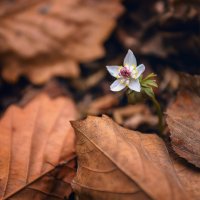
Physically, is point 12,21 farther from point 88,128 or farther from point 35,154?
point 88,128

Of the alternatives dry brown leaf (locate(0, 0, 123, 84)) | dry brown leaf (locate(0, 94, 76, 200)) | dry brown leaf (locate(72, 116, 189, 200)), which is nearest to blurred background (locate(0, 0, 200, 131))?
dry brown leaf (locate(0, 0, 123, 84))

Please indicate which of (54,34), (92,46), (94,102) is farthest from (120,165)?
(54,34)

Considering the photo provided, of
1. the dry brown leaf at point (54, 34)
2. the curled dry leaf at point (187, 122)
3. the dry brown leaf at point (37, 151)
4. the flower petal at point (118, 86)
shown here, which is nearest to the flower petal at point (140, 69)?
the flower petal at point (118, 86)

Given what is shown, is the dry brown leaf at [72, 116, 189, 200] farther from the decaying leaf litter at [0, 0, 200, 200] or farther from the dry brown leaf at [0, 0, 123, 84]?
the dry brown leaf at [0, 0, 123, 84]

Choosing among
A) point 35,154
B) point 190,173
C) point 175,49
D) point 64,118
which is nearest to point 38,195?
point 35,154

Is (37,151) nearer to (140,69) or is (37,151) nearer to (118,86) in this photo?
(118,86)

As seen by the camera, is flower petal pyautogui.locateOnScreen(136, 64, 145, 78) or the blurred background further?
the blurred background

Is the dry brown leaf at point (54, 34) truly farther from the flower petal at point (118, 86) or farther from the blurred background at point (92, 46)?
the flower petal at point (118, 86)
